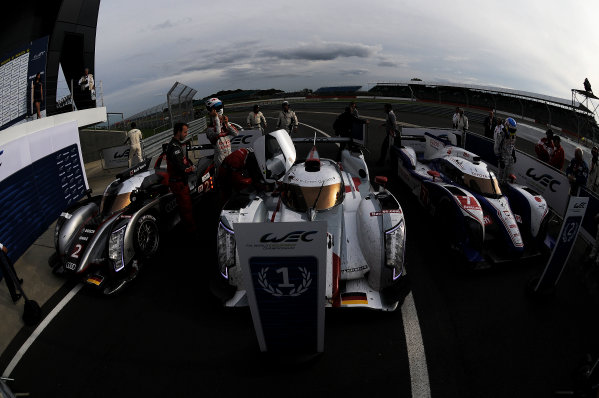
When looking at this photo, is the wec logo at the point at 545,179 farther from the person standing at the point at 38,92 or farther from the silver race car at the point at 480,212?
the person standing at the point at 38,92

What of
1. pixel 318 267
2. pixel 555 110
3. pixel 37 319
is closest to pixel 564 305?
pixel 318 267

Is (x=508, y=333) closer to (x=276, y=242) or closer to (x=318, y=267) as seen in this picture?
(x=318, y=267)

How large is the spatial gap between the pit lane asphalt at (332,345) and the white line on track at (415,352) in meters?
0.05

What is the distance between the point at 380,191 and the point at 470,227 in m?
1.29

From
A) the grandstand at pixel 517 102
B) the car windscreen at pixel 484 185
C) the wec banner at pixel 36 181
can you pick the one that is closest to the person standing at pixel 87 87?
the wec banner at pixel 36 181

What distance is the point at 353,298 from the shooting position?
3.52 m

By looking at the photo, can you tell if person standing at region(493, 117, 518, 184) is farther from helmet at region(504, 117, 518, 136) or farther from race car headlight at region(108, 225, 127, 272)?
race car headlight at region(108, 225, 127, 272)

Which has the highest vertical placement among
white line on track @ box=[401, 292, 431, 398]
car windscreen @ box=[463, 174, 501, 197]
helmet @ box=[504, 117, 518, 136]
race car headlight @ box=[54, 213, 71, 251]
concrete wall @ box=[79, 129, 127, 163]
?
helmet @ box=[504, 117, 518, 136]

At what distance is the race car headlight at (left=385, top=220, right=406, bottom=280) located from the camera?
3.65 meters

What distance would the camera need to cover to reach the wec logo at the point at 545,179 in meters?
6.33

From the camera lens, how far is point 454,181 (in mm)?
5559

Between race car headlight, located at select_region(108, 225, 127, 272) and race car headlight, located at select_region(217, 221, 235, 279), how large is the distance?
141 cm

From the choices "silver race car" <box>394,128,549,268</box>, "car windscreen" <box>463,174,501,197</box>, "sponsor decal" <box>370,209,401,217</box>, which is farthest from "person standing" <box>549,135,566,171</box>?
"sponsor decal" <box>370,209,401,217</box>

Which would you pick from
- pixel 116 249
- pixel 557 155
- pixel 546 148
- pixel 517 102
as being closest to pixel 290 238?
pixel 116 249
